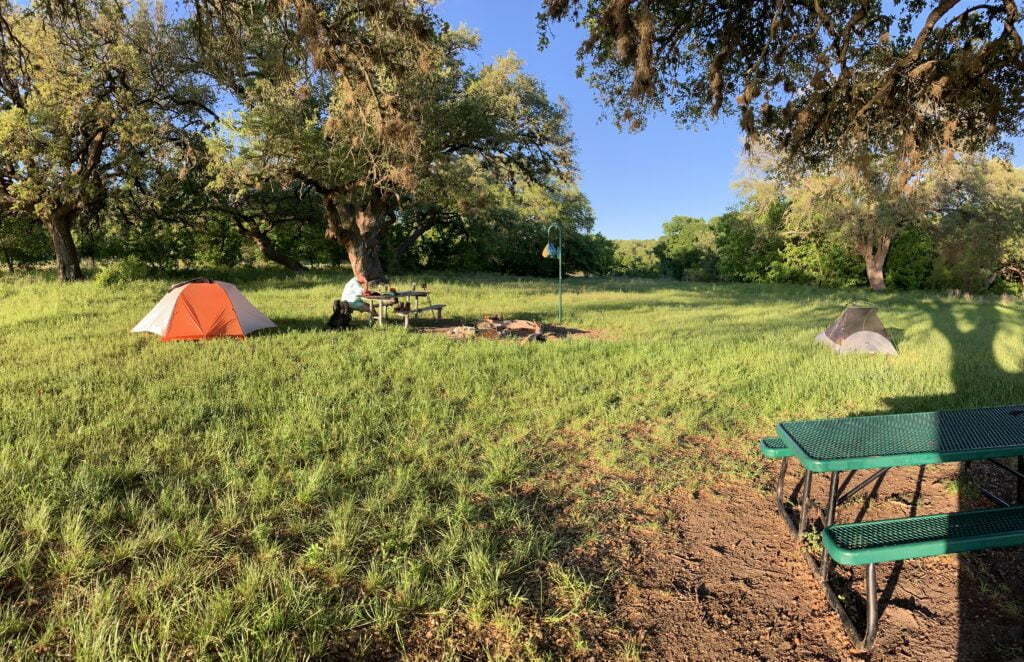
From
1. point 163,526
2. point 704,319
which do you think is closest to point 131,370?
point 163,526

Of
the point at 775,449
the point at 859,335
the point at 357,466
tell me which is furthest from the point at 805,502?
the point at 859,335

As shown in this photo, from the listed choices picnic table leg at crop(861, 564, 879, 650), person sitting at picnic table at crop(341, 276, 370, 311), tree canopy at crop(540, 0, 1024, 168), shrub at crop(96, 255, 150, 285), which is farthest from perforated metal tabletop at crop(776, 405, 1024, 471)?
shrub at crop(96, 255, 150, 285)

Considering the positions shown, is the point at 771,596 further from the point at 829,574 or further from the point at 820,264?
the point at 820,264

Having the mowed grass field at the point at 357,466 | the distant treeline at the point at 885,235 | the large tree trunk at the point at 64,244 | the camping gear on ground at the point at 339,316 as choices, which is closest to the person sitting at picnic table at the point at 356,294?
the camping gear on ground at the point at 339,316

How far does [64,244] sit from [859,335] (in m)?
21.6

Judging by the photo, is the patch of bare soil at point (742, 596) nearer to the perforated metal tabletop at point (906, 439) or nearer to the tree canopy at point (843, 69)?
the perforated metal tabletop at point (906, 439)

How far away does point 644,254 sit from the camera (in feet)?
167

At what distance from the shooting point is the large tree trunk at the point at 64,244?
51.4 feet

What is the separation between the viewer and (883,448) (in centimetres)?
266

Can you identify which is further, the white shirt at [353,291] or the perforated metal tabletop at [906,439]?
the white shirt at [353,291]

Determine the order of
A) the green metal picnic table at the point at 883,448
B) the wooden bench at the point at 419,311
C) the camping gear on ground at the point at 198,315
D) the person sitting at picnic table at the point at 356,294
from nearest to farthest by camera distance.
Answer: the green metal picnic table at the point at 883,448
the camping gear on ground at the point at 198,315
the wooden bench at the point at 419,311
the person sitting at picnic table at the point at 356,294

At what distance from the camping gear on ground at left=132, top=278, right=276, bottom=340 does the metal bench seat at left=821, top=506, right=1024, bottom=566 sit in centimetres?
876

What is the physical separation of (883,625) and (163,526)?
12.3 ft

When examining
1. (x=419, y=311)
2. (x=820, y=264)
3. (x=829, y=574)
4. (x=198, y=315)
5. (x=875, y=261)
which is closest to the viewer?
(x=829, y=574)
